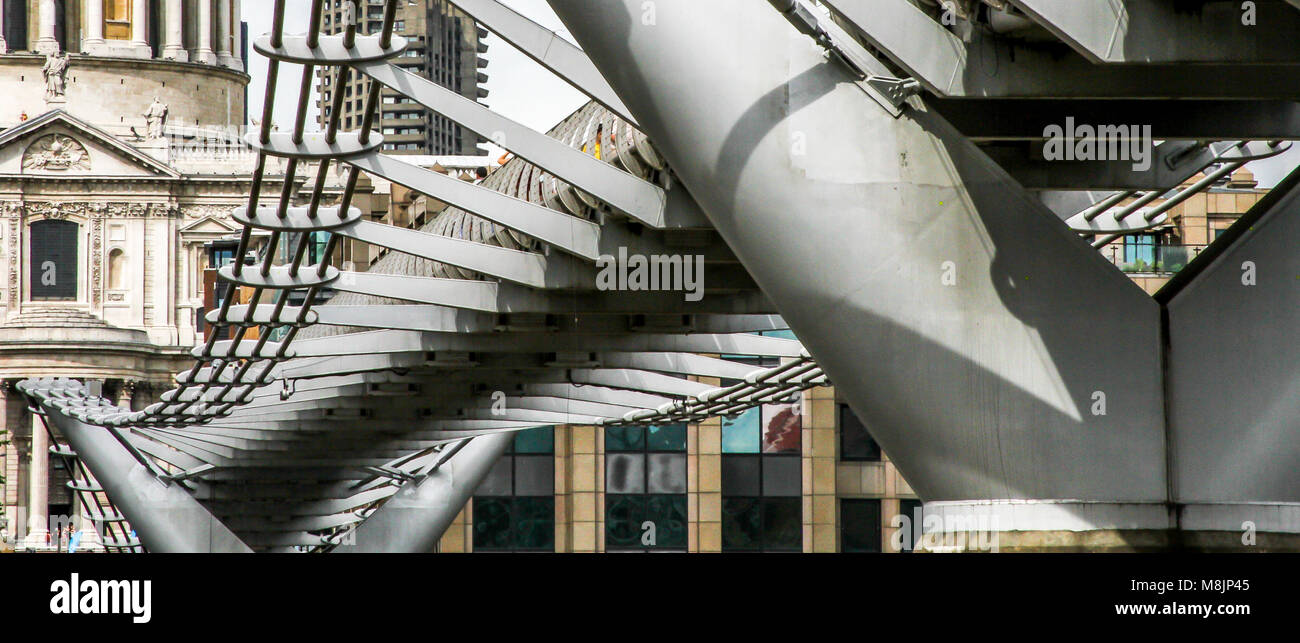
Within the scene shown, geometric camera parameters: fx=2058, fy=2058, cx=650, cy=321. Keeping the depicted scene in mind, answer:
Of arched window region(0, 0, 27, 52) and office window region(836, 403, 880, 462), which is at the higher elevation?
arched window region(0, 0, 27, 52)

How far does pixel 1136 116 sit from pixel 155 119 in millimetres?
115811

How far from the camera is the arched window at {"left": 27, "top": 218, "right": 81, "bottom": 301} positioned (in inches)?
4456

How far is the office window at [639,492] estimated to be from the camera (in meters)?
71.2

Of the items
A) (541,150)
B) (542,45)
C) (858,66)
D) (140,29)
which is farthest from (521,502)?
(140,29)

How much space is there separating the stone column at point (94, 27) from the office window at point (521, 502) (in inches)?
2716

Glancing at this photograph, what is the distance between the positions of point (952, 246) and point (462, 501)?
131 feet

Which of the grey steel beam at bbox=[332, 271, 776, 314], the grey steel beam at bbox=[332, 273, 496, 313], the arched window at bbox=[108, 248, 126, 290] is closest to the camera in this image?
the grey steel beam at bbox=[332, 273, 496, 313]

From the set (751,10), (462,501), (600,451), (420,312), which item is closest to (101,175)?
(600,451)

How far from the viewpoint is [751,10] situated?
12164 millimetres

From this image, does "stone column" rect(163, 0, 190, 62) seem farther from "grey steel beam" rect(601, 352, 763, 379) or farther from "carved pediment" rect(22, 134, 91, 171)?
"grey steel beam" rect(601, 352, 763, 379)

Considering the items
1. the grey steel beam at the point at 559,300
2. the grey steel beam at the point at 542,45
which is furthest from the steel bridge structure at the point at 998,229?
the grey steel beam at the point at 559,300

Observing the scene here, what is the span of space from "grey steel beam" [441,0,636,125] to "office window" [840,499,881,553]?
56.1 meters

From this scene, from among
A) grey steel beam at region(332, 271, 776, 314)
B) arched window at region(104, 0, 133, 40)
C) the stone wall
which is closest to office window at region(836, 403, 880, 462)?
grey steel beam at region(332, 271, 776, 314)

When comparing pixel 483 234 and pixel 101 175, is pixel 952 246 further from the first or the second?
pixel 101 175
